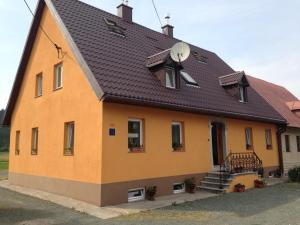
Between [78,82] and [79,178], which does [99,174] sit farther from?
[78,82]

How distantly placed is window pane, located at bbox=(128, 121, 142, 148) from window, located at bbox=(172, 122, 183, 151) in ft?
6.09

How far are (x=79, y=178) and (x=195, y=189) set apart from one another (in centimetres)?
478

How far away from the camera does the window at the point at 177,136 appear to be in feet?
42.2

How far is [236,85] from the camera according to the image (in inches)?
680

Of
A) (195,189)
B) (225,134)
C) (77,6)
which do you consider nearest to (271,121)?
(225,134)

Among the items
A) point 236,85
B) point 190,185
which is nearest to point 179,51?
point 236,85

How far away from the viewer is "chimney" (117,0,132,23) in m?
17.7

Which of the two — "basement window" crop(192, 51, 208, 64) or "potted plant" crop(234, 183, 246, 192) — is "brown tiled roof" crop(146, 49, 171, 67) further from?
"basement window" crop(192, 51, 208, 64)

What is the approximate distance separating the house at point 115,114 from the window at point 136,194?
37 mm

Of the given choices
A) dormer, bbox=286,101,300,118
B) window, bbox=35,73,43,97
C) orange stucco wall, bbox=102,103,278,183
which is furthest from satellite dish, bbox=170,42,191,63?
dormer, bbox=286,101,300,118

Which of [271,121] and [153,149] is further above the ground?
[271,121]

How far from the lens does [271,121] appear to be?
17.8 metres

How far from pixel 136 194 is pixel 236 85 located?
901 centimetres

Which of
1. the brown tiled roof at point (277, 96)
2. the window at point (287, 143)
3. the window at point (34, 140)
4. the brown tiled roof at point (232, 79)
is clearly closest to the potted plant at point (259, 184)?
the brown tiled roof at point (232, 79)
